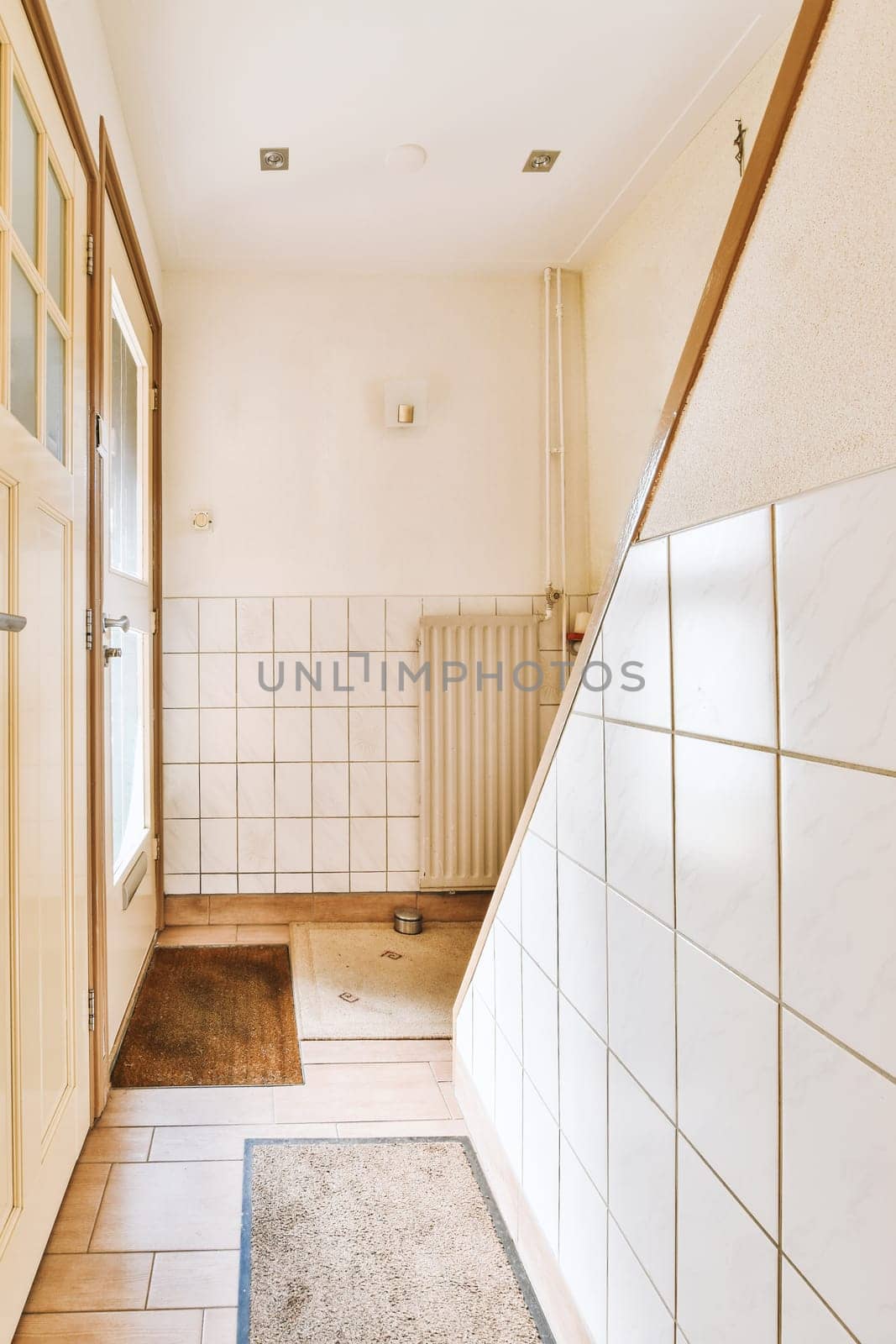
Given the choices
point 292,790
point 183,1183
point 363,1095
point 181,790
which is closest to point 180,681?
point 181,790

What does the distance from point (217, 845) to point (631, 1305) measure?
2.49 meters

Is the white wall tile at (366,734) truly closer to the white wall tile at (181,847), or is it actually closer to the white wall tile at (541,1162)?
the white wall tile at (181,847)

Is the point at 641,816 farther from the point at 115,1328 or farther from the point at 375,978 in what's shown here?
the point at 375,978

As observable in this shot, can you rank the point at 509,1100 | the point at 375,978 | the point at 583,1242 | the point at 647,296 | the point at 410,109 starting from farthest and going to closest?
the point at 647,296, the point at 375,978, the point at 410,109, the point at 509,1100, the point at 583,1242

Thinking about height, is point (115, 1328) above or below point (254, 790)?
below

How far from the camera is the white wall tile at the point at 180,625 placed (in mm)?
3133

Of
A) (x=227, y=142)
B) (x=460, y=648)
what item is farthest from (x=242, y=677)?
(x=227, y=142)

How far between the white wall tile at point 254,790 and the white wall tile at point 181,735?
7.6 inches

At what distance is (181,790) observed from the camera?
3.16 meters

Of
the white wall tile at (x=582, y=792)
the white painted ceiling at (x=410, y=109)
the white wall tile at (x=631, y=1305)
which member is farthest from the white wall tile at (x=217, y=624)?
the white wall tile at (x=631, y=1305)

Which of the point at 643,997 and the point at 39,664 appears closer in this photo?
the point at 643,997

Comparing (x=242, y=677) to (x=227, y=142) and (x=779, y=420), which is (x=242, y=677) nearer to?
(x=227, y=142)

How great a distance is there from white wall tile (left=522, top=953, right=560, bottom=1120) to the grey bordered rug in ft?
1.08

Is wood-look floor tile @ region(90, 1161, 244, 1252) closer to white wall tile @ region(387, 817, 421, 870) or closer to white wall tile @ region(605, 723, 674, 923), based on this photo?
white wall tile @ region(605, 723, 674, 923)
